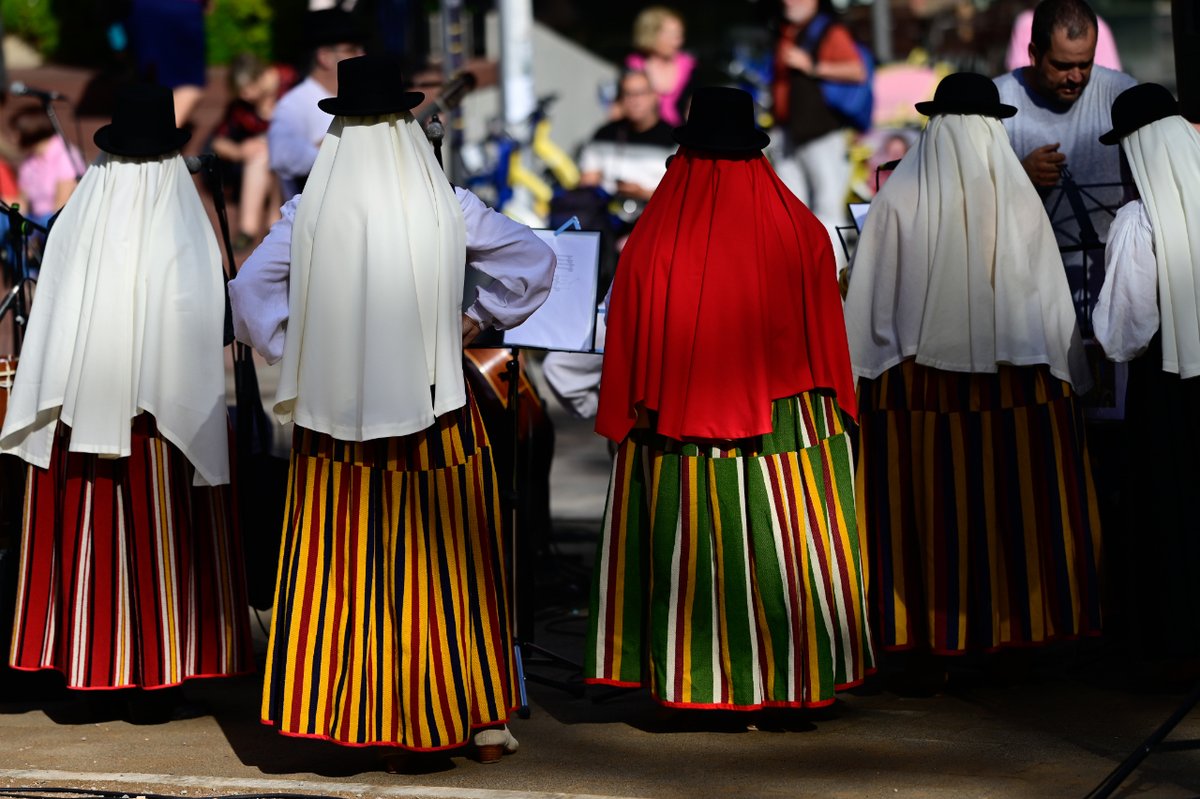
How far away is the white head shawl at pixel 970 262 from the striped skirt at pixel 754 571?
Answer: 0.49m

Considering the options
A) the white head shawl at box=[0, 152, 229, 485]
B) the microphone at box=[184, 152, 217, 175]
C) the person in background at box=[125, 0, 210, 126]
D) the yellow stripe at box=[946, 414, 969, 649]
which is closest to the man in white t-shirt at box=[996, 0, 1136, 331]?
the yellow stripe at box=[946, 414, 969, 649]

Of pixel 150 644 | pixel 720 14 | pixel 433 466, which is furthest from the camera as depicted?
pixel 720 14

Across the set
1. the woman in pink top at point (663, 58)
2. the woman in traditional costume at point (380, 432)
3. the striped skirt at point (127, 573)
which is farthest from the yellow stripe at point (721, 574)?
the woman in pink top at point (663, 58)

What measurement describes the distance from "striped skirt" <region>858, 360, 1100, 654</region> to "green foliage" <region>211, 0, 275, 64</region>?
12.0 metres

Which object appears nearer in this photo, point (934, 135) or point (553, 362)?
point (934, 135)

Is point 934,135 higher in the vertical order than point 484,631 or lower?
higher

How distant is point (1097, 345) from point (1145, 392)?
1.02 feet

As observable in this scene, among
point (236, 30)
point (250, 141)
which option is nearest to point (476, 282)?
point (250, 141)

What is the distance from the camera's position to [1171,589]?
5934 millimetres

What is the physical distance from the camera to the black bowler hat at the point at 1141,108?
584 cm

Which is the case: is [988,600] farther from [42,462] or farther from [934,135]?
[42,462]

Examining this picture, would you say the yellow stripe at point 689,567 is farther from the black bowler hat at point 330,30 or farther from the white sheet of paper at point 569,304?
the black bowler hat at point 330,30

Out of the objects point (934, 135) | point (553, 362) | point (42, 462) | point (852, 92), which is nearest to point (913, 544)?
point (934, 135)

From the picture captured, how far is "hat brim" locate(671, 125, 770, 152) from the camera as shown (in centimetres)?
553
